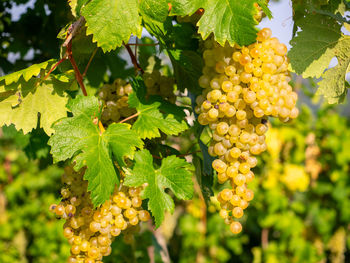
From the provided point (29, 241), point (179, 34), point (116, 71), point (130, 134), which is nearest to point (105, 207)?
point (130, 134)

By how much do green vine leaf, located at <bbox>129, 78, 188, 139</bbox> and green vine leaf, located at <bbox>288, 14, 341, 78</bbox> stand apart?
13.7 inches

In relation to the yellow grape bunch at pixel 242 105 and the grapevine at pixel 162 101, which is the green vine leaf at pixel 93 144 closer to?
the grapevine at pixel 162 101

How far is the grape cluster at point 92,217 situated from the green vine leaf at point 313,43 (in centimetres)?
56

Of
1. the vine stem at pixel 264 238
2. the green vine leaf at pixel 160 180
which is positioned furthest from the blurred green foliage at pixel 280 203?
the green vine leaf at pixel 160 180

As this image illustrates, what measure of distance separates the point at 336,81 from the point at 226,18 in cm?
40

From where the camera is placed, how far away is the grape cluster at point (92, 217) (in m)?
0.99

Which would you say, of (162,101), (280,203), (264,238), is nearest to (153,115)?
(162,101)

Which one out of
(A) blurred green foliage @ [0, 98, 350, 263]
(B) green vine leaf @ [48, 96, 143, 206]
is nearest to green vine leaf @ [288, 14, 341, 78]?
(B) green vine leaf @ [48, 96, 143, 206]

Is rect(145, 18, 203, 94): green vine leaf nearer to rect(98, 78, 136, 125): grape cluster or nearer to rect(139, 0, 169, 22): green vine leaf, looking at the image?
rect(139, 0, 169, 22): green vine leaf

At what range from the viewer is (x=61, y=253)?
3242 millimetres

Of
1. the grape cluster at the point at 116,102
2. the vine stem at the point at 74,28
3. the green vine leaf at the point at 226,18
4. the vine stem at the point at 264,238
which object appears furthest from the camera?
the vine stem at the point at 264,238

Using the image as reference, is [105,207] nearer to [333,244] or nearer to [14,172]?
[14,172]

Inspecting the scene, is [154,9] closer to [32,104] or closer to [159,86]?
[159,86]

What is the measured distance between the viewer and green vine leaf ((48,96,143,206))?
0.87 metres
